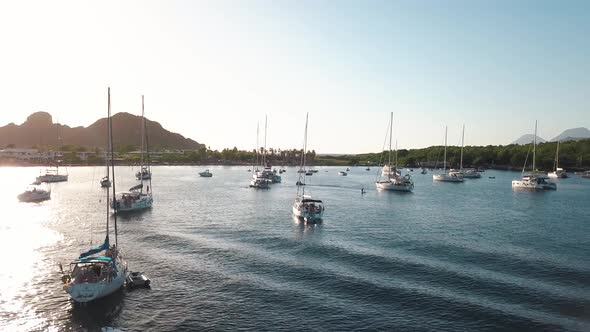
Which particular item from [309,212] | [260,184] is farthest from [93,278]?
[260,184]

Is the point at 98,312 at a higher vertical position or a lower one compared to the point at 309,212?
lower

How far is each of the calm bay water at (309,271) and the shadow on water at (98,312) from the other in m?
0.15

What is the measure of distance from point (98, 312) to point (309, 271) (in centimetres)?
2273

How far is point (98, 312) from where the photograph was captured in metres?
38.0

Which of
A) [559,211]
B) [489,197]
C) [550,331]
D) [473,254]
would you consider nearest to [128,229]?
[473,254]

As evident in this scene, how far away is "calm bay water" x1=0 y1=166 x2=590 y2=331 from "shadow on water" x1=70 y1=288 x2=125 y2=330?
154mm

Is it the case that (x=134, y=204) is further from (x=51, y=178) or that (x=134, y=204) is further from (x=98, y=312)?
(x=51, y=178)

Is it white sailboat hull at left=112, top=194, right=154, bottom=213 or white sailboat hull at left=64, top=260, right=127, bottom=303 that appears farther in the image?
white sailboat hull at left=112, top=194, right=154, bottom=213

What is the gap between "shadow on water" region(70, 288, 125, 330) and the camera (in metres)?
35.9

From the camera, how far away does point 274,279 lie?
47125 millimetres

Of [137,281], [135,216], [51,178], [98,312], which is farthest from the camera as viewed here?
[51,178]

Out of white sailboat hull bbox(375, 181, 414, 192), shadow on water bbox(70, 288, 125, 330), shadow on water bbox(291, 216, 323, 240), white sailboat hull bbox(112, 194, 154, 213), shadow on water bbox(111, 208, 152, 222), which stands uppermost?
white sailboat hull bbox(375, 181, 414, 192)

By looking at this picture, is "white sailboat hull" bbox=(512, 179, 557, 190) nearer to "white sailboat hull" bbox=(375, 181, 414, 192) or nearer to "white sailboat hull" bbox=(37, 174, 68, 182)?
"white sailboat hull" bbox=(375, 181, 414, 192)

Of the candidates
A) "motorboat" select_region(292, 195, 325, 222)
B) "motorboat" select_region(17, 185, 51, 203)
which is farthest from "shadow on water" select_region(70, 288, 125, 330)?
"motorboat" select_region(17, 185, 51, 203)
